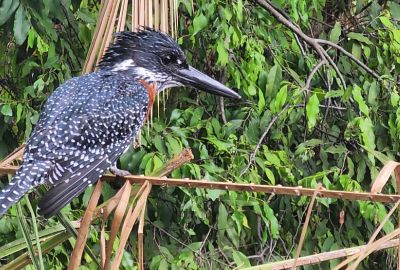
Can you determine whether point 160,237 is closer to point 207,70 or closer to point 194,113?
point 194,113

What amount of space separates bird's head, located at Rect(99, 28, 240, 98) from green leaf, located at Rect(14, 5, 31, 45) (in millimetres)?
242

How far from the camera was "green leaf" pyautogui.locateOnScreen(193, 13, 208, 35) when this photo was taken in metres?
2.77

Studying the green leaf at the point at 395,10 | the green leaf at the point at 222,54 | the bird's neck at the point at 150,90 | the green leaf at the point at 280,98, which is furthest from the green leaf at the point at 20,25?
the green leaf at the point at 395,10

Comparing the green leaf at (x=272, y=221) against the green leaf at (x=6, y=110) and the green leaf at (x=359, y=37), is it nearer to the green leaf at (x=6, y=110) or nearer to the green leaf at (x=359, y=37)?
the green leaf at (x=359, y=37)

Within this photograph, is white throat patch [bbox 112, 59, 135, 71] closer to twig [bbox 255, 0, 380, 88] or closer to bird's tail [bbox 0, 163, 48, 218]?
bird's tail [bbox 0, 163, 48, 218]

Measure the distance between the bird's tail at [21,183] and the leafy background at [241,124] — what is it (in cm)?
72

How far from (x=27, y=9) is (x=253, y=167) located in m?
0.98

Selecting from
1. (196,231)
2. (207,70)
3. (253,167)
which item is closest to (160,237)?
(196,231)

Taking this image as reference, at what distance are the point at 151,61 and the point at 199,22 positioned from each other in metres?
0.37

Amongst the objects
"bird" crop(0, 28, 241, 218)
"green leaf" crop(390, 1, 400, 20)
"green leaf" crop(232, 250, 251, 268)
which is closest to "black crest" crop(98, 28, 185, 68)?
"bird" crop(0, 28, 241, 218)

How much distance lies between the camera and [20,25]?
2453mm

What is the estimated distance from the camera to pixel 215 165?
2908 millimetres

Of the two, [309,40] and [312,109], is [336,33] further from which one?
[312,109]

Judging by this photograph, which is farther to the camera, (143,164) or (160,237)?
(160,237)
